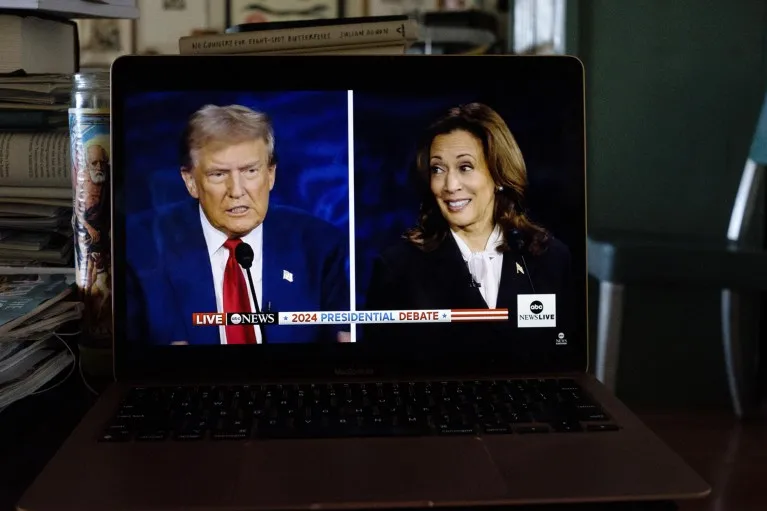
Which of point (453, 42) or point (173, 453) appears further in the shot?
point (453, 42)

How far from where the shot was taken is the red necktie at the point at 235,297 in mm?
690

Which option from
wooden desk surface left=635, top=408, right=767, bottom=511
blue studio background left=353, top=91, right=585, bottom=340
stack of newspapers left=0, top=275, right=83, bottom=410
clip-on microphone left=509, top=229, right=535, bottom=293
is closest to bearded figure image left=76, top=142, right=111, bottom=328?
stack of newspapers left=0, top=275, right=83, bottom=410

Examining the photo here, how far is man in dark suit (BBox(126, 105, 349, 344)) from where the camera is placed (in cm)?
69

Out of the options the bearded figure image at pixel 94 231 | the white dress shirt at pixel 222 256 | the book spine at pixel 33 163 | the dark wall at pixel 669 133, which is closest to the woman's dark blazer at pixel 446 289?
the white dress shirt at pixel 222 256

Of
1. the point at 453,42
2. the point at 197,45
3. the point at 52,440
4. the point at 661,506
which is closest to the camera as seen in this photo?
the point at 661,506

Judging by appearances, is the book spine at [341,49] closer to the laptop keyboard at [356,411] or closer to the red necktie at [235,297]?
the red necktie at [235,297]

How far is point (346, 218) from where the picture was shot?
698mm

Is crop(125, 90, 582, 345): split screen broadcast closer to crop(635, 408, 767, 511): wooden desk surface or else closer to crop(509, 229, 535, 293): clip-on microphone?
crop(509, 229, 535, 293): clip-on microphone

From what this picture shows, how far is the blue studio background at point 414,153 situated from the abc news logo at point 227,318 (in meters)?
0.09

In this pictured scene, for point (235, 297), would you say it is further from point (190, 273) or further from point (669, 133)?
point (669, 133)

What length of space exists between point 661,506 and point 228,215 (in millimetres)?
425

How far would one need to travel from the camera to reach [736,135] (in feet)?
6.22

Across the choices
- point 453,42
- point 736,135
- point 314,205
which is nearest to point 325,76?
point 314,205

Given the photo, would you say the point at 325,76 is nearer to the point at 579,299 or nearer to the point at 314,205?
the point at 314,205
